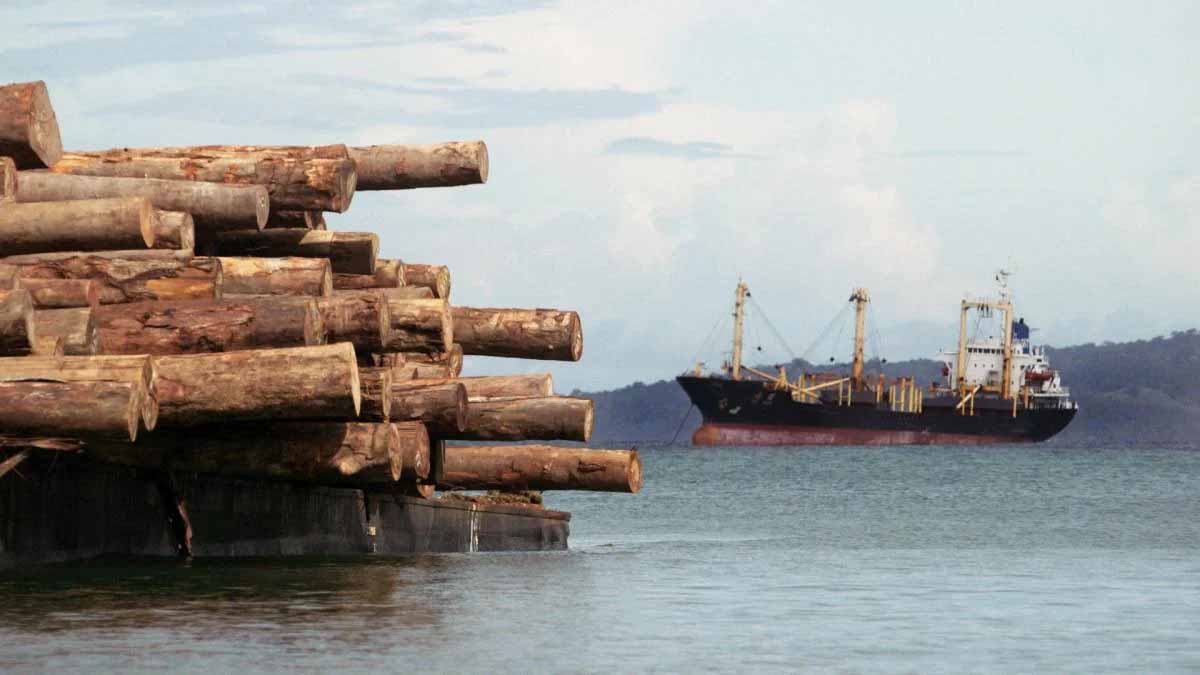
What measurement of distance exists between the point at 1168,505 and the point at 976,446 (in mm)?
78366

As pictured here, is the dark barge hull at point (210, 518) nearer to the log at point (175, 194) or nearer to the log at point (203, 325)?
the log at point (203, 325)

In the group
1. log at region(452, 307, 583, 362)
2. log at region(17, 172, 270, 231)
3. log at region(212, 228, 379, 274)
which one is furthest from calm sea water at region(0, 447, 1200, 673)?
log at region(17, 172, 270, 231)

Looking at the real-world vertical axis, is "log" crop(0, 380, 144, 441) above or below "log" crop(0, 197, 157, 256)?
below

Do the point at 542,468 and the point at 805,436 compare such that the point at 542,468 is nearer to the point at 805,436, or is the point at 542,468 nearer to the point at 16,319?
the point at 16,319

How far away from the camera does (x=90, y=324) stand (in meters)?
12.1

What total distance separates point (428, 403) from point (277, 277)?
1701 mm

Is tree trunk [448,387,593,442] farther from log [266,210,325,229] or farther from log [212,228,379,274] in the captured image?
log [266,210,325,229]

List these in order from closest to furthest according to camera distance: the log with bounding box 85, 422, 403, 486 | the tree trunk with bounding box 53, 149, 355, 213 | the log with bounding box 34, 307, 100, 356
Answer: the log with bounding box 34, 307, 100, 356 → the log with bounding box 85, 422, 403, 486 → the tree trunk with bounding box 53, 149, 355, 213

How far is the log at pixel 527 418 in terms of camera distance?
16469 mm

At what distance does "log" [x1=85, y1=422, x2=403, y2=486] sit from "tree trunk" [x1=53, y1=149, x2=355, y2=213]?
2012mm

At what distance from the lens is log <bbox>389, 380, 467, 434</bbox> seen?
14.9 metres

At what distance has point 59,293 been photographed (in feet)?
40.7

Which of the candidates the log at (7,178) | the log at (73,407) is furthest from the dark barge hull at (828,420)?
the log at (73,407)

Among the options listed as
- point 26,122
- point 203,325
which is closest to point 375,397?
point 203,325
